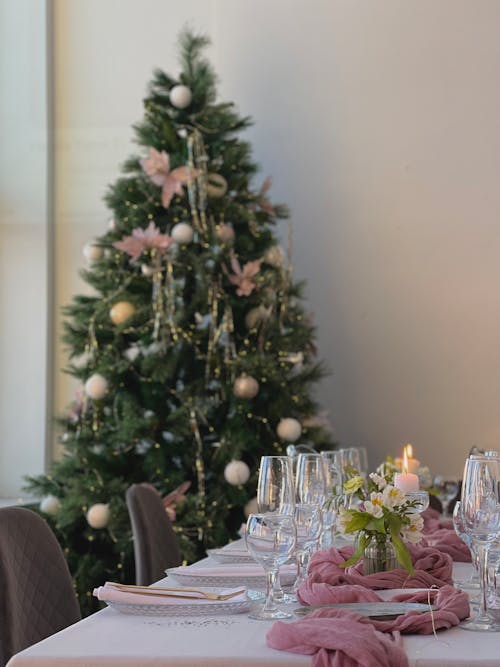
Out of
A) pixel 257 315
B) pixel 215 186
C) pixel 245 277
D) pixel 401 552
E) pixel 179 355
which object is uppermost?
pixel 215 186

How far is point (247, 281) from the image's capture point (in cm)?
418

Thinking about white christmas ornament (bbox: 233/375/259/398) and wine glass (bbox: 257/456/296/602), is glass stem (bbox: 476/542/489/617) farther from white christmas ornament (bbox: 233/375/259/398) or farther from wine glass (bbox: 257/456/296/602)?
white christmas ornament (bbox: 233/375/259/398)

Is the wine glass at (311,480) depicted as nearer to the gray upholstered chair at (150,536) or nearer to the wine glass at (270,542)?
the wine glass at (270,542)

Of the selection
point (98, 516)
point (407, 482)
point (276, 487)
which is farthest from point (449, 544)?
point (98, 516)

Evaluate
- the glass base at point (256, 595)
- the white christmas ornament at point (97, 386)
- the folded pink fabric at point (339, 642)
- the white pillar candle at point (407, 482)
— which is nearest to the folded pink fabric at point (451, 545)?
→ the white pillar candle at point (407, 482)

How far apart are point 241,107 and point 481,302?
150 cm

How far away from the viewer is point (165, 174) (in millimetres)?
4227

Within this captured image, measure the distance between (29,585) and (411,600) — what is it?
0.78 metres

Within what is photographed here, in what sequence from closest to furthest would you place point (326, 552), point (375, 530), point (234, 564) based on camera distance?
point (375, 530), point (326, 552), point (234, 564)

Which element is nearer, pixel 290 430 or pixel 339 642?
pixel 339 642

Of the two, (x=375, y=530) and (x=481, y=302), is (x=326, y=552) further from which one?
(x=481, y=302)

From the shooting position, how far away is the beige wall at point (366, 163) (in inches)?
192

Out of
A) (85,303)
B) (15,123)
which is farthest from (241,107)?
(85,303)

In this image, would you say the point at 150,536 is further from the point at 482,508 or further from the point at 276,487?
the point at 482,508
